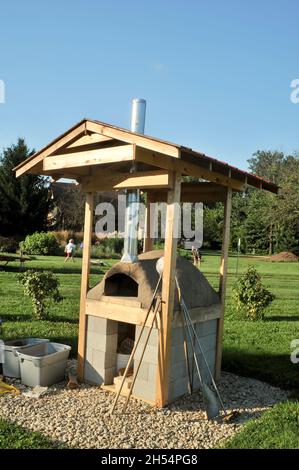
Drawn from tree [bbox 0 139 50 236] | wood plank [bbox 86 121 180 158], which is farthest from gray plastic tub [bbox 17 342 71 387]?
tree [bbox 0 139 50 236]

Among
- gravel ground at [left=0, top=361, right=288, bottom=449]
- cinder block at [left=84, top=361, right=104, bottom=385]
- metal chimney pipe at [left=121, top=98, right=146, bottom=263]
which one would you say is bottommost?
gravel ground at [left=0, top=361, right=288, bottom=449]

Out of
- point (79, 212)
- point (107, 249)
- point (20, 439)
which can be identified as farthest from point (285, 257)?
point (20, 439)

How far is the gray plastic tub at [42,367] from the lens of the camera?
6.04 metres

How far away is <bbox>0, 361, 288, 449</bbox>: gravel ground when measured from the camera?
4656 millimetres

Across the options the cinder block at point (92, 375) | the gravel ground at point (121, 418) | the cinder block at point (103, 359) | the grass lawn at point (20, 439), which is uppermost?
the cinder block at point (103, 359)

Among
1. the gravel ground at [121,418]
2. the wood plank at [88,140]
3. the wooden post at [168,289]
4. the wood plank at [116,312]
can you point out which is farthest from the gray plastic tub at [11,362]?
the wood plank at [88,140]

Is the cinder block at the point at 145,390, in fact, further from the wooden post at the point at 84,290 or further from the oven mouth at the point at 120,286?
the oven mouth at the point at 120,286

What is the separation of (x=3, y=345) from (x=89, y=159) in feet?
10.0

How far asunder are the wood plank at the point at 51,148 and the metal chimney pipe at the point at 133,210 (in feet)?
2.42

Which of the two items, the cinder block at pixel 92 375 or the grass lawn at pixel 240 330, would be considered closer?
the cinder block at pixel 92 375

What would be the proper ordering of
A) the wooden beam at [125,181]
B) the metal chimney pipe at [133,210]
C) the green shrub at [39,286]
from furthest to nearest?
the green shrub at [39,286] < the metal chimney pipe at [133,210] < the wooden beam at [125,181]

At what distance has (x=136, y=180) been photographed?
5691mm

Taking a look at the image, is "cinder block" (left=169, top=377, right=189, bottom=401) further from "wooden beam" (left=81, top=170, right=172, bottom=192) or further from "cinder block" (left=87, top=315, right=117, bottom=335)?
"wooden beam" (left=81, top=170, right=172, bottom=192)

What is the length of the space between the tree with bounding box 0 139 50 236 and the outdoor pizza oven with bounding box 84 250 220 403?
28.6 m
